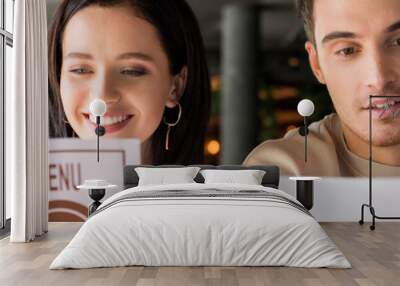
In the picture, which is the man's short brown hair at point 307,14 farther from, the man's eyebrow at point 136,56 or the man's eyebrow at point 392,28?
the man's eyebrow at point 136,56

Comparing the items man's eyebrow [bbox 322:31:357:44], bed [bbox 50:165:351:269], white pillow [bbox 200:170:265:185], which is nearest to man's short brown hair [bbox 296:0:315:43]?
man's eyebrow [bbox 322:31:357:44]

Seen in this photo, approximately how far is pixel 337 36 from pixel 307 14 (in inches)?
18.6

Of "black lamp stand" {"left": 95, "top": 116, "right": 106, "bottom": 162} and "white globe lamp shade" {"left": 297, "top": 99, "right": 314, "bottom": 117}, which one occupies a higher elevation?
"white globe lamp shade" {"left": 297, "top": 99, "right": 314, "bottom": 117}

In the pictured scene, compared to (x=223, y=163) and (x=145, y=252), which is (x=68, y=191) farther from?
(x=145, y=252)

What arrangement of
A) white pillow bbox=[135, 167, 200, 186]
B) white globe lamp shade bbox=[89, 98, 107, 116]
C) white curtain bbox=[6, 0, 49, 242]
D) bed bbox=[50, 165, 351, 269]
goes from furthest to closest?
white globe lamp shade bbox=[89, 98, 107, 116], white pillow bbox=[135, 167, 200, 186], white curtain bbox=[6, 0, 49, 242], bed bbox=[50, 165, 351, 269]

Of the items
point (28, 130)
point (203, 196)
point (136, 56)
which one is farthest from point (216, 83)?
point (203, 196)

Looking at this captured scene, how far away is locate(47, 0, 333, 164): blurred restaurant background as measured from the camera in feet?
24.3

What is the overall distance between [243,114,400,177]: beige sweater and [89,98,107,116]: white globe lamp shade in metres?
1.84

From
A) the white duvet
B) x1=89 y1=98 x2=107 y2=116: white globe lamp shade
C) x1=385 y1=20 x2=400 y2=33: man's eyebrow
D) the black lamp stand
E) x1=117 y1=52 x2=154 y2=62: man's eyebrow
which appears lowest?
the white duvet

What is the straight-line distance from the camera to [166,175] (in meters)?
6.96

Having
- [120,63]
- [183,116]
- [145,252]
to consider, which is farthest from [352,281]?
[120,63]

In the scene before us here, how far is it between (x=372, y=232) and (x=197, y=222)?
2860mm

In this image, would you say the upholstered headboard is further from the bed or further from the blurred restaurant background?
the bed

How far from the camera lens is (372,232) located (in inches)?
265
